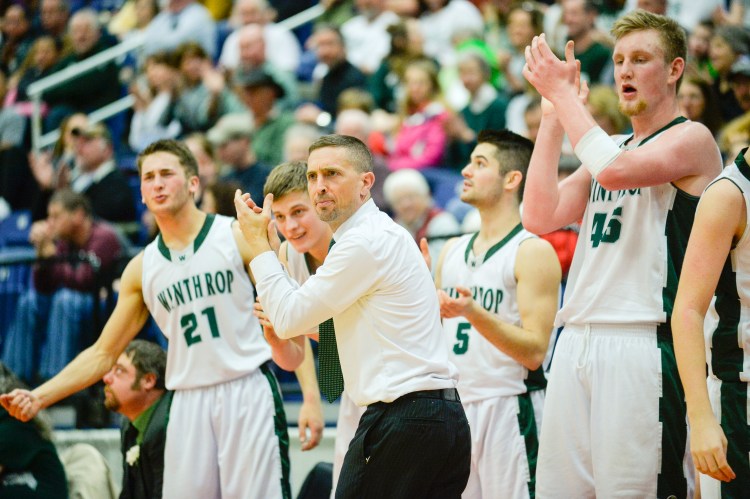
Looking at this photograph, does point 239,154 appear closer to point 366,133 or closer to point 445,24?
point 366,133

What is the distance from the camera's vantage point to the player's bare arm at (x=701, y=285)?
12.1 feet

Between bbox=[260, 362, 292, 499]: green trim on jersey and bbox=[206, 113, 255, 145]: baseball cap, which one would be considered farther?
bbox=[206, 113, 255, 145]: baseball cap

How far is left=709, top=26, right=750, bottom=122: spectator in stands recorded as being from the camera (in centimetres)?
844

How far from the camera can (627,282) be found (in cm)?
455

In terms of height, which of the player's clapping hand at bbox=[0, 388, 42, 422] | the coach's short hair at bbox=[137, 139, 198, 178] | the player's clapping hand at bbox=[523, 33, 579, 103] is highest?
the player's clapping hand at bbox=[523, 33, 579, 103]

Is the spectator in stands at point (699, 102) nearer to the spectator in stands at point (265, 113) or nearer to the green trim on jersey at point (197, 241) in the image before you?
the green trim on jersey at point (197, 241)

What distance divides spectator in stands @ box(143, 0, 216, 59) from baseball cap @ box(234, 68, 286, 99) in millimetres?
1661

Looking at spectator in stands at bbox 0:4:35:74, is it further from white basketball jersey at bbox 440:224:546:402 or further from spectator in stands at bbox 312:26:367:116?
white basketball jersey at bbox 440:224:546:402

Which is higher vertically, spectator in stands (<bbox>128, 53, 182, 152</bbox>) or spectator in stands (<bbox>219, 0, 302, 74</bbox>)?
spectator in stands (<bbox>219, 0, 302, 74</bbox>)

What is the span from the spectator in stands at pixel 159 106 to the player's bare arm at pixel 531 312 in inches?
267

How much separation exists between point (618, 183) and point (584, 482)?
128cm

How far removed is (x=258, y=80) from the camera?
430 inches

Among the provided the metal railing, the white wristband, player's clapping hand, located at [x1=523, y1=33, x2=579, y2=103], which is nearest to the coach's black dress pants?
the white wristband

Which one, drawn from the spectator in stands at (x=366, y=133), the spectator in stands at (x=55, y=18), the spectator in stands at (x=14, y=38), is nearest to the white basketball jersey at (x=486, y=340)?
the spectator in stands at (x=366, y=133)
